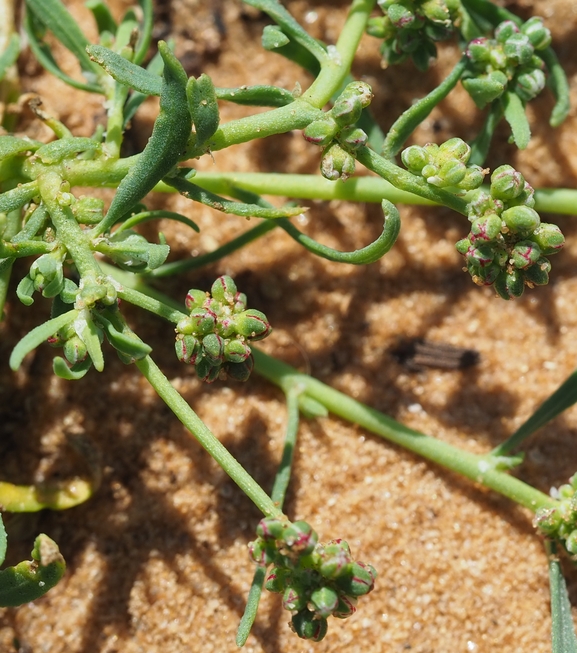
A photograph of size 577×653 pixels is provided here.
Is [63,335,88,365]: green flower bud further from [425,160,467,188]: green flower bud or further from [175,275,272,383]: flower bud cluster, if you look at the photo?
[425,160,467,188]: green flower bud

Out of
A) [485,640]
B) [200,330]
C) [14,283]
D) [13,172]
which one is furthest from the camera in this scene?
[14,283]

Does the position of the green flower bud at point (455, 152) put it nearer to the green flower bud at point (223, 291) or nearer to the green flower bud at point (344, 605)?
the green flower bud at point (223, 291)

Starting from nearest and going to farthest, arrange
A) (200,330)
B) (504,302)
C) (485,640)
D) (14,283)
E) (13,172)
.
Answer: (200,330), (13,172), (485,640), (14,283), (504,302)

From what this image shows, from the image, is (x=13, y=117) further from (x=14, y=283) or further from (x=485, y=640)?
(x=485, y=640)

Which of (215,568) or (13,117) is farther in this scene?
(13,117)

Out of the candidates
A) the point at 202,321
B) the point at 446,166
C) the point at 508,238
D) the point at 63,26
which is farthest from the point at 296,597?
the point at 63,26

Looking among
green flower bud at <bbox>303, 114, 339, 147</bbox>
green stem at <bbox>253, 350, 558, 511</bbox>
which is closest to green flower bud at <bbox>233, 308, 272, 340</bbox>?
green flower bud at <bbox>303, 114, 339, 147</bbox>

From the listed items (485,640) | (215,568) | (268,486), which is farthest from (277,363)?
(485,640)
